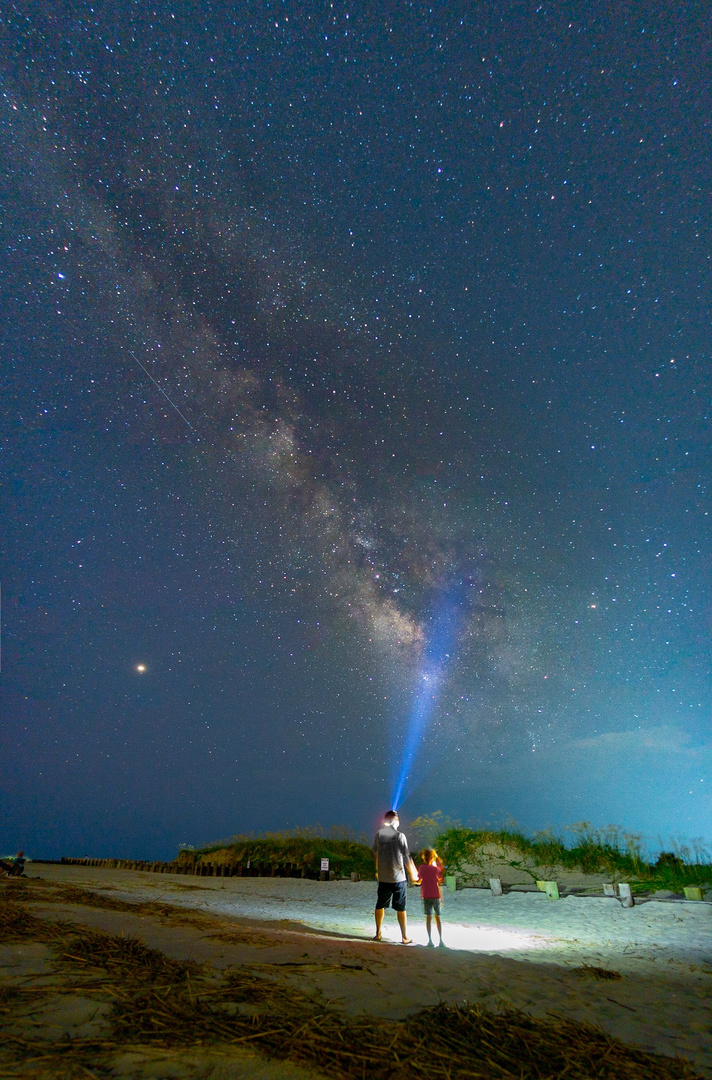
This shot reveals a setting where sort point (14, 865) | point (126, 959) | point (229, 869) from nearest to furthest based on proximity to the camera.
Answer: point (126, 959), point (14, 865), point (229, 869)

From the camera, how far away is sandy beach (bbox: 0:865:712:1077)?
4.33 meters

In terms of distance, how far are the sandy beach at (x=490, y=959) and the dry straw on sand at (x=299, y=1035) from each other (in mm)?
289

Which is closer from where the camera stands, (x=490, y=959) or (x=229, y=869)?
(x=490, y=959)

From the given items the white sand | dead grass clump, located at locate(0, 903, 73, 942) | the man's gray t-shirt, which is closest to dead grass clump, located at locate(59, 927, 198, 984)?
dead grass clump, located at locate(0, 903, 73, 942)

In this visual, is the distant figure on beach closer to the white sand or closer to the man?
the white sand

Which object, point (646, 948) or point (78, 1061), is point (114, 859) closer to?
point (646, 948)

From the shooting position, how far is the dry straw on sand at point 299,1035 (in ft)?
9.25

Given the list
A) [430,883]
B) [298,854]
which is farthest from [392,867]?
[298,854]

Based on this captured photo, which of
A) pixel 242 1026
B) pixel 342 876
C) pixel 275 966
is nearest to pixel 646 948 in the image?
pixel 275 966

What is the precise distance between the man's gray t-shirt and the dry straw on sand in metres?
5.11

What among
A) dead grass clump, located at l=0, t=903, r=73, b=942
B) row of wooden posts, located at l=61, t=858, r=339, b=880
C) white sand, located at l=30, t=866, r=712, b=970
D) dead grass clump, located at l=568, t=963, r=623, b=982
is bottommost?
row of wooden posts, located at l=61, t=858, r=339, b=880

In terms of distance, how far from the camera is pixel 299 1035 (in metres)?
3.21

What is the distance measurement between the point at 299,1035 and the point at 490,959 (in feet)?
16.2

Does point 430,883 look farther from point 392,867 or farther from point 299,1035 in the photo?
point 299,1035
